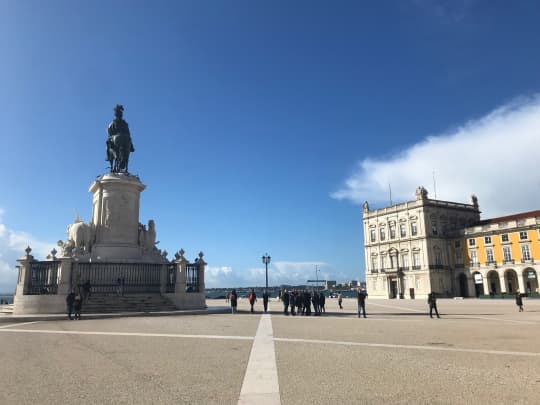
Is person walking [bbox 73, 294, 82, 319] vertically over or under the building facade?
under

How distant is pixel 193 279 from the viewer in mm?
23438

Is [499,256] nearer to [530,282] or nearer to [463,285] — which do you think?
[530,282]

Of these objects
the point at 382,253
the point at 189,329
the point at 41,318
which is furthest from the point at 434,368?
the point at 382,253

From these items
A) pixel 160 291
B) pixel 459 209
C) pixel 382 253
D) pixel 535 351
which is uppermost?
pixel 459 209

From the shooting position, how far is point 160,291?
75.1 ft

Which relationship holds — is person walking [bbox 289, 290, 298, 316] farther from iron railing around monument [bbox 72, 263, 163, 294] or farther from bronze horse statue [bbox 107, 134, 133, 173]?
bronze horse statue [bbox 107, 134, 133, 173]

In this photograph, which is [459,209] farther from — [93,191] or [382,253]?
[93,191]

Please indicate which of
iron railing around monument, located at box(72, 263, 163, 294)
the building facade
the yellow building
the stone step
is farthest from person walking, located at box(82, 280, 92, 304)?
the yellow building

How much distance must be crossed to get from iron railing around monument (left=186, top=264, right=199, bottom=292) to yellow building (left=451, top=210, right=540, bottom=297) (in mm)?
48629

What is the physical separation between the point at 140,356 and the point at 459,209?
7342 centimetres

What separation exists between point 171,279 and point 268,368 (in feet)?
54.4

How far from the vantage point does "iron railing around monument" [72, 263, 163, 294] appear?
21.7 metres

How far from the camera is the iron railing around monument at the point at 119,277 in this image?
2172 centimetres

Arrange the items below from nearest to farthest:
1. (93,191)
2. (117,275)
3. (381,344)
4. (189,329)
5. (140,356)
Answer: (140,356) → (381,344) → (189,329) → (117,275) → (93,191)
